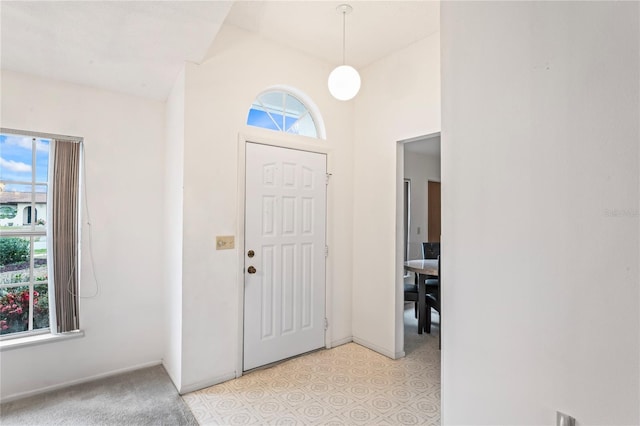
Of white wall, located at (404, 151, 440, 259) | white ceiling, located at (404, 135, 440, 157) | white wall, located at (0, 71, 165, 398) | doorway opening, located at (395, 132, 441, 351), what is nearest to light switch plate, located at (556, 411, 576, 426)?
white wall, located at (0, 71, 165, 398)

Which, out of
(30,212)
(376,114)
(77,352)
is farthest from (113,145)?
(376,114)

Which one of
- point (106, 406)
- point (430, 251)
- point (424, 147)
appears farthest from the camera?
point (424, 147)

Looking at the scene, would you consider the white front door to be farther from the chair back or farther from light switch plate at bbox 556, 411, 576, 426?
light switch plate at bbox 556, 411, 576, 426

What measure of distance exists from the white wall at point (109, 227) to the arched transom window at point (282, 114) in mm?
869

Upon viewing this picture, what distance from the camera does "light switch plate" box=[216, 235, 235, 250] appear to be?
2.58m

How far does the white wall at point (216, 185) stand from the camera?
2.44 meters

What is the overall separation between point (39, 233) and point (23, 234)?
0.09 metres

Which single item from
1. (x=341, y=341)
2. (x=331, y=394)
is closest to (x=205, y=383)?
(x=331, y=394)

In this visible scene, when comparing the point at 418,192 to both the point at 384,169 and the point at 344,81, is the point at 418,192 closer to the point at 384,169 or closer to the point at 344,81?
the point at 384,169

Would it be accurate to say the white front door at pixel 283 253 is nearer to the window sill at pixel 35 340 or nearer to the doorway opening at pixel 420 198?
the window sill at pixel 35 340

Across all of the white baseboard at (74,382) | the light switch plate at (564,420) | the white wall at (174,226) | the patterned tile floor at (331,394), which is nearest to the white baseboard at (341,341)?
the patterned tile floor at (331,394)

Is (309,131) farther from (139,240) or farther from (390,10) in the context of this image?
(139,240)

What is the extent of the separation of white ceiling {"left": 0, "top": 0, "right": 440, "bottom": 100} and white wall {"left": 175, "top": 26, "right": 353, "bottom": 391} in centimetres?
22

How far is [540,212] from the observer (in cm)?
73
